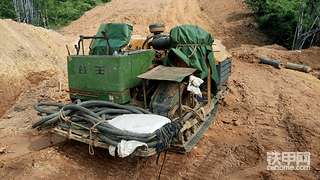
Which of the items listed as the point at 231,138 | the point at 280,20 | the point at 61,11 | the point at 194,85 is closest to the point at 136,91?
the point at 194,85

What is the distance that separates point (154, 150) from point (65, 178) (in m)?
1.76

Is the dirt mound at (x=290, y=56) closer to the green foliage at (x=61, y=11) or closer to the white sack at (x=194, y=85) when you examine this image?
the white sack at (x=194, y=85)

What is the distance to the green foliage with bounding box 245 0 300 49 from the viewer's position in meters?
15.1

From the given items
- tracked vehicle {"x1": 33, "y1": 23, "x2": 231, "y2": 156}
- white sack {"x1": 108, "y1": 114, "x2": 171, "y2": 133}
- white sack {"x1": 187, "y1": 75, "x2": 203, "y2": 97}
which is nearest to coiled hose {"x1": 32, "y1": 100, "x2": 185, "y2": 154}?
tracked vehicle {"x1": 33, "y1": 23, "x2": 231, "y2": 156}

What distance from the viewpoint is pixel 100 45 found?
5543mm

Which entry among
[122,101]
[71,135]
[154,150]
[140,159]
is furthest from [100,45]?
[154,150]

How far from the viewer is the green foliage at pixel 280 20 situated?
15148mm

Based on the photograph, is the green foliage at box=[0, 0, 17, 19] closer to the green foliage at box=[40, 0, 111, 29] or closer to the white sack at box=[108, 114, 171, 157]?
the green foliage at box=[40, 0, 111, 29]

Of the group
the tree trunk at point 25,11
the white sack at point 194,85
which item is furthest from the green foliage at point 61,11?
the white sack at point 194,85

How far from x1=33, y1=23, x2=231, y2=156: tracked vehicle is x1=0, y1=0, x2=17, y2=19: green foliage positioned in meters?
14.1

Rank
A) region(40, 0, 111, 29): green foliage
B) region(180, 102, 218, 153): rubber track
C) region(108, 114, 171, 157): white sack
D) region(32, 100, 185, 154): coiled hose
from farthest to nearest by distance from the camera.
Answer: region(40, 0, 111, 29): green foliage < region(180, 102, 218, 153): rubber track < region(32, 100, 185, 154): coiled hose < region(108, 114, 171, 157): white sack

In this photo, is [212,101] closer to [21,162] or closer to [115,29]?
[115,29]

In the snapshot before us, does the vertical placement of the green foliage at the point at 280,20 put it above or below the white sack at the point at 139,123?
above

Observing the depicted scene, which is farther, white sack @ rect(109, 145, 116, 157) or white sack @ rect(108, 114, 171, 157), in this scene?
white sack @ rect(109, 145, 116, 157)
